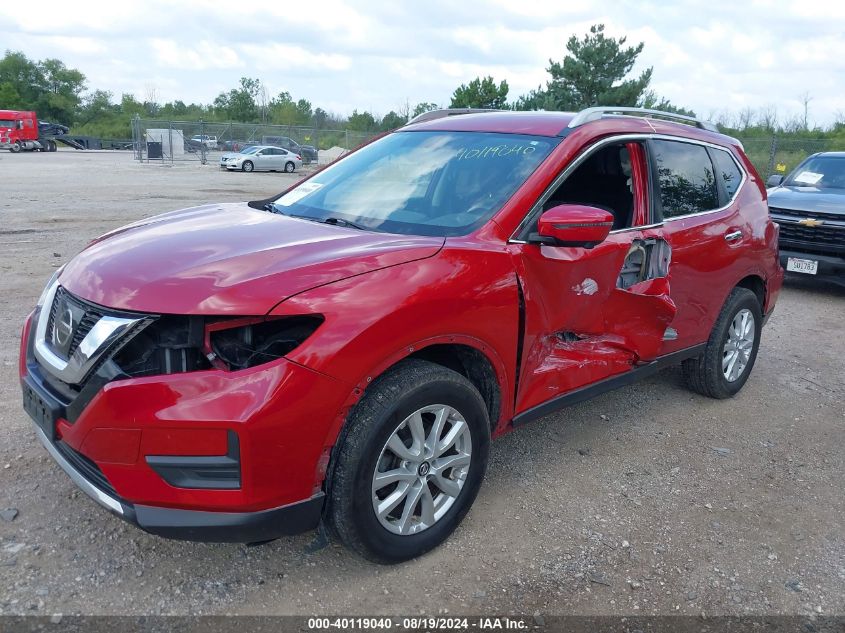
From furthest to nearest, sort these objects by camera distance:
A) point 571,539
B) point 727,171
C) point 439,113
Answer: point 727,171 → point 439,113 → point 571,539

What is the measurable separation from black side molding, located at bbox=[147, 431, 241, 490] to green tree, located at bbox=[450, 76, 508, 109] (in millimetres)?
43686

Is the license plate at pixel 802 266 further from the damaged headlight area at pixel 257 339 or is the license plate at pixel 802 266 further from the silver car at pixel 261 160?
the silver car at pixel 261 160

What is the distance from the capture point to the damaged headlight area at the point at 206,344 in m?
2.38

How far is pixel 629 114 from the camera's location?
13.1ft

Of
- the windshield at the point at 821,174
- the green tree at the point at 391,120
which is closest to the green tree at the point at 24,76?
the green tree at the point at 391,120

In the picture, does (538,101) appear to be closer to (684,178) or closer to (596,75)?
(596,75)

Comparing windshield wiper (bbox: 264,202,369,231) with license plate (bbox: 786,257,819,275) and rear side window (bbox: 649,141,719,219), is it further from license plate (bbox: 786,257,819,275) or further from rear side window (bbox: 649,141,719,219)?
license plate (bbox: 786,257,819,275)

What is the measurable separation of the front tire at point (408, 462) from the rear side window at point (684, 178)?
6.58ft

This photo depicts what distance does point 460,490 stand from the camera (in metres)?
3.00

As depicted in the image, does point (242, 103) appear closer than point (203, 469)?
No

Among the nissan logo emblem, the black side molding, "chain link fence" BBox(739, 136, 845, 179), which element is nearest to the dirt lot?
the black side molding

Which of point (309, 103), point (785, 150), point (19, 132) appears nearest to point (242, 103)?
point (309, 103)

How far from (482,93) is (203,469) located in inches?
1751

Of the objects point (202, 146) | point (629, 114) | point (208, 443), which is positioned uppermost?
point (202, 146)
